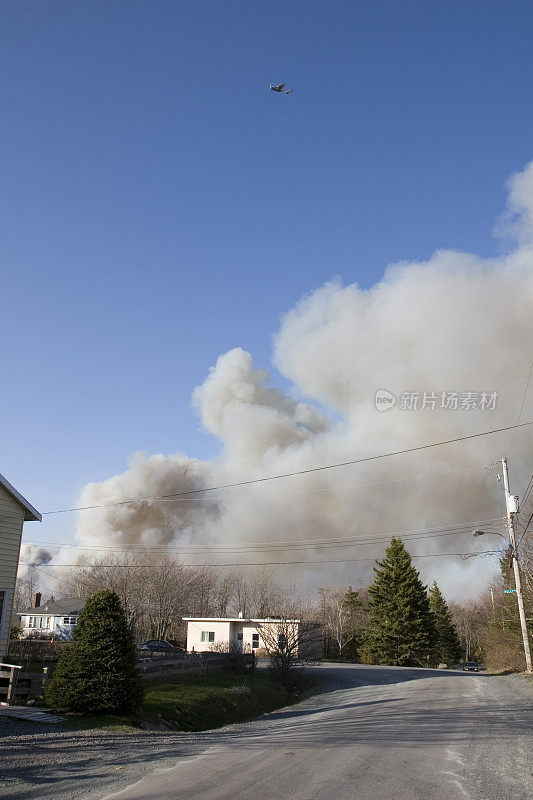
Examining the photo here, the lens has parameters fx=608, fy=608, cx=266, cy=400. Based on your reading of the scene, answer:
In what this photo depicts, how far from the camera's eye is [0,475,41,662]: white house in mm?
16656

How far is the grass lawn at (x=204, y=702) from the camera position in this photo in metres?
13.9

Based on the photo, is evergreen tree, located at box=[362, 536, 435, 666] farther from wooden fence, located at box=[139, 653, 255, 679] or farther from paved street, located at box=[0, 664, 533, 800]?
paved street, located at box=[0, 664, 533, 800]

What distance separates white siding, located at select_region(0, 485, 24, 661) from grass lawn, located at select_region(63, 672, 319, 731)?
172 inches

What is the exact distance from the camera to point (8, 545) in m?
17.2

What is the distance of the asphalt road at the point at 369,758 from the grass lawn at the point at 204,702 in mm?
2099

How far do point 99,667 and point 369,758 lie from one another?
22.8 feet

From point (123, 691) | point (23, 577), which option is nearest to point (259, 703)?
point (123, 691)

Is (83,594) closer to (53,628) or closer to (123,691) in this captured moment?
(53,628)

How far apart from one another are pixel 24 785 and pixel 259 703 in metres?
15.9

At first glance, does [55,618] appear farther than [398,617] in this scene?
Yes

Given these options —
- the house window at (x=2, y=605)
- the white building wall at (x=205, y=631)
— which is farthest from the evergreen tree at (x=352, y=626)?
the house window at (x=2, y=605)

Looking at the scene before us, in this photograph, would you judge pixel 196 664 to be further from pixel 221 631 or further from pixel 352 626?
pixel 352 626

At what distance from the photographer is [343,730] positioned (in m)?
12.0

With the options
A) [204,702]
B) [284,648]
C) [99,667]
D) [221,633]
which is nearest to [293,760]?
[99,667]
